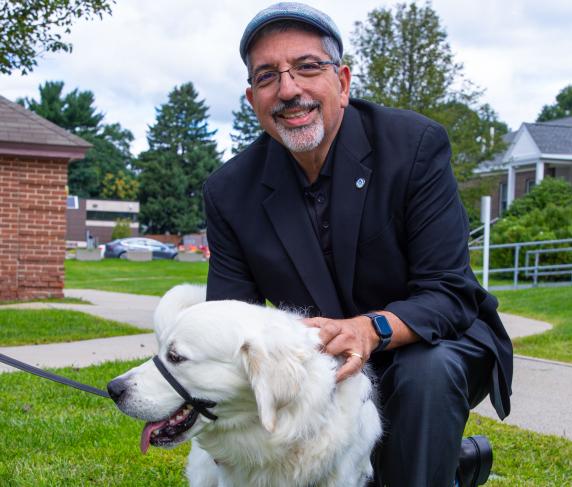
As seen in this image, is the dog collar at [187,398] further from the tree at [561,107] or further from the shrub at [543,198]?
the tree at [561,107]

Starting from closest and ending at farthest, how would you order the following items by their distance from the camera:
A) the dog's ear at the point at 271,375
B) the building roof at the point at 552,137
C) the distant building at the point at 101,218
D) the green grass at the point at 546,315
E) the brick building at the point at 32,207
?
1. the dog's ear at the point at 271,375
2. the green grass at the point at 546,315
3. the brick building at the point at 32,207
4. the building roof at the point at 552,137
5. the distant building at the point at 101,218

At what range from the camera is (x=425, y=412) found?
2588 mm

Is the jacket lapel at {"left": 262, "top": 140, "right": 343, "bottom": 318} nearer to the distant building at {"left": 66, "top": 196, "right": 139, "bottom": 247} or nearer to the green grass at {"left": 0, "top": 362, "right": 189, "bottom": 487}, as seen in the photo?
the green grass at {"left": 0, "top": 362, "right": 189, "bottom": 487}

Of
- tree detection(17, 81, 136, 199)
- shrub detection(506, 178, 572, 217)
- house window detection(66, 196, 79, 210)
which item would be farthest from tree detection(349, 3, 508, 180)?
tree detection(17, 81, 136, 199)

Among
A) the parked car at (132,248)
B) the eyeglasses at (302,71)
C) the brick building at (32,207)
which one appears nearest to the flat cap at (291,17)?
the eyeglasses at (302,71)

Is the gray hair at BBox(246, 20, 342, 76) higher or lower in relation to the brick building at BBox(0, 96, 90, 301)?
higher

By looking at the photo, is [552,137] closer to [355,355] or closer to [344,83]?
[344,83]

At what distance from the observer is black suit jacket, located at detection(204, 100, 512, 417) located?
9.28 feet

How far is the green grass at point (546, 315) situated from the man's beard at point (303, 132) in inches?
208

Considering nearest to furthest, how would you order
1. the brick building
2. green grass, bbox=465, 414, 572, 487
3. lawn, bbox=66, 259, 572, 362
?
green grass, bbox=465, 414, 572, 487 → lawn, bbox=66, 259, 572, 362 → the brick building

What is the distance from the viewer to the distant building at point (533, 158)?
32.1m

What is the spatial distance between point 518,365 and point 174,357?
5.25m

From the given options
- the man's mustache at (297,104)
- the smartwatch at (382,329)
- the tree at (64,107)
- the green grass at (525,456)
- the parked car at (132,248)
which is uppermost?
the tree at (64,107)

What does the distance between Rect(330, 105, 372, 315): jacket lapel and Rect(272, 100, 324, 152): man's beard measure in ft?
0.45
